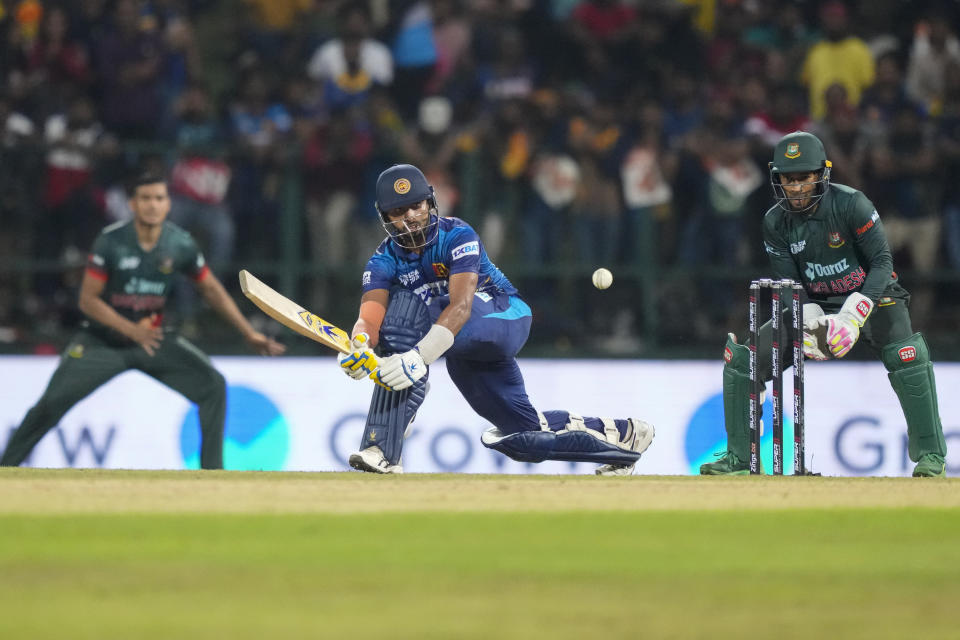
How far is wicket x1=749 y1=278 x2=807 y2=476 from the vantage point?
884 centimetres

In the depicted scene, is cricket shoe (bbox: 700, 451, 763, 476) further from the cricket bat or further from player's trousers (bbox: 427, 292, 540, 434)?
the cricket bat

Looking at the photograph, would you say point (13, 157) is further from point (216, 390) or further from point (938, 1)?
point (938, 1)

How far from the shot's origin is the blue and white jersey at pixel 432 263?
8688 mm

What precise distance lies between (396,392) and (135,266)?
331 centimetres

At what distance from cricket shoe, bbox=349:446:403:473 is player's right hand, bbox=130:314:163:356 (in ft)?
9.39

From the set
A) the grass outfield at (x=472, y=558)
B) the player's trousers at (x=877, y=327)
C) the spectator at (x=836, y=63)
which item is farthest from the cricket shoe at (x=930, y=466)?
the spectator at (x=836, y=63)

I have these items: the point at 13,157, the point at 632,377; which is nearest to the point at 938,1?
the point at 632,377

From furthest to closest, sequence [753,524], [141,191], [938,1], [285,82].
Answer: [938,1] < [285,82] < [141,191] < [753,524]

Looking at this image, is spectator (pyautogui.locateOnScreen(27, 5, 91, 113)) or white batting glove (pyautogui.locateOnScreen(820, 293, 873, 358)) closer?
white batting glove (pyautogui.locateOnScreen(820, 293, 873, 358))

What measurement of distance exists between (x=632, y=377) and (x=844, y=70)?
383cm

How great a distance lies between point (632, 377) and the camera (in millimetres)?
13391

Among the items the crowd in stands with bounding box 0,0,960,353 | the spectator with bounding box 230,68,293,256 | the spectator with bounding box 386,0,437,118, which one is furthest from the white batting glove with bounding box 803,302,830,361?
the spectator with bounding box 386,0,437,118

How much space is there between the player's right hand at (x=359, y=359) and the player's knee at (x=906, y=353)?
10.4 feet

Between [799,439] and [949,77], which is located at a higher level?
[949,77]
